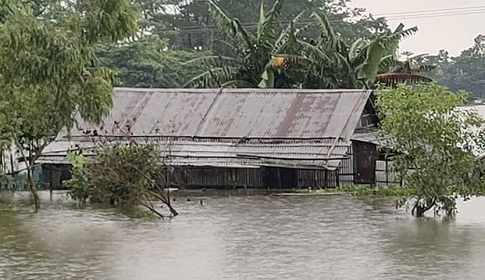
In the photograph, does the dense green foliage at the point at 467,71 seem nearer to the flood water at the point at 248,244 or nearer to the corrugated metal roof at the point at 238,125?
the corrugated metal roof at the point at 238,125

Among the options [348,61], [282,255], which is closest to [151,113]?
[348,61]

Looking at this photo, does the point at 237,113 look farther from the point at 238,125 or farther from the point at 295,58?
the point at 295,58

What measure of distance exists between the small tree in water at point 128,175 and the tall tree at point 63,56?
1459 millimetres

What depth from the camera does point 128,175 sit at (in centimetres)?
1830

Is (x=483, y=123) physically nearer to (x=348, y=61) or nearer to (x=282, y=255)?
(x=282, y=255)

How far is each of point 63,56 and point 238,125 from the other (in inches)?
383

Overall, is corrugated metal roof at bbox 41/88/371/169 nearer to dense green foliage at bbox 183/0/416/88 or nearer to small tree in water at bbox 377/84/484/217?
dense green foliage at bbox 183/0/416/88

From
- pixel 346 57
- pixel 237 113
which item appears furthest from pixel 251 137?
pixel 346 57

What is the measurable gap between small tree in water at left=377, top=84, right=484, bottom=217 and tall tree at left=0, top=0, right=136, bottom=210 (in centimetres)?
530

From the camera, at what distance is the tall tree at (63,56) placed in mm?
15180

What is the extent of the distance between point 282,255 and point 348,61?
15.6 metres

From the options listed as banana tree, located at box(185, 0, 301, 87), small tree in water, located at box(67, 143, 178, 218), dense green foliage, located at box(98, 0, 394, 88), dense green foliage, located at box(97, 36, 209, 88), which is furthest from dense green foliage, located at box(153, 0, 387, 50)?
small tree in water, located at box(67, 143, 178, 218)

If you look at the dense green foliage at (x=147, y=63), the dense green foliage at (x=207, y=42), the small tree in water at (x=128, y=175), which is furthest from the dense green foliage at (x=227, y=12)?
the small tree in water at (x=128, y=175)

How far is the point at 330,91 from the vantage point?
24.6 m
